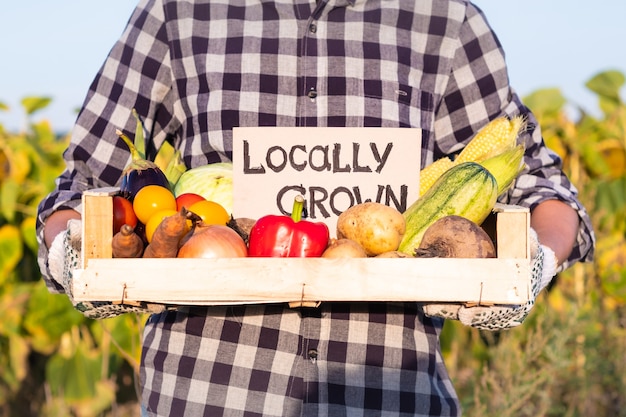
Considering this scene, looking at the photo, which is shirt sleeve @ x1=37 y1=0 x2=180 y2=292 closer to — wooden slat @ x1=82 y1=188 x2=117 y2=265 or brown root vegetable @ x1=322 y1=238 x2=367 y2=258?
wooden slat @ x1=82 y1=188 x2=117 y2=265

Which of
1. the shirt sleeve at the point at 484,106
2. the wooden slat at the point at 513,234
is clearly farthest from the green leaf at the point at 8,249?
the wooden slat at the point at 513,234

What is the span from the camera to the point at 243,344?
82.8 inches

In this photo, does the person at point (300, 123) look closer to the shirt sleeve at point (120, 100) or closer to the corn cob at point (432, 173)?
the shirt sleeve at point (120, 100)

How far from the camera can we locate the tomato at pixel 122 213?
1.75 meters

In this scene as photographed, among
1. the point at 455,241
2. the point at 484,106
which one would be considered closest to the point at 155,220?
the point at 455,241

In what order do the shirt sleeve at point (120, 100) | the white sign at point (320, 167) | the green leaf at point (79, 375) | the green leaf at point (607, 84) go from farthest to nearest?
the green leaf at point (607, 84)
the green leaf at point (79, 375)
the shirt sleeve at point (120, 100)
the white sign at point (320, 167)

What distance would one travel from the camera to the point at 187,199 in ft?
6.02

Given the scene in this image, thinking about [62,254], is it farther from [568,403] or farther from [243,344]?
[568,403]

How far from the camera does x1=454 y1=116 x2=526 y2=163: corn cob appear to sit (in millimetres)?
2068

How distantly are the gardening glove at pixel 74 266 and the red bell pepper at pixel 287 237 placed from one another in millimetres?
230

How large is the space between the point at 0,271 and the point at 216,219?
4.12m

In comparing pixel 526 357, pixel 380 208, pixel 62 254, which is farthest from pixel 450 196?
pixel 526 357

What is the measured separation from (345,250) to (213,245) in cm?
25

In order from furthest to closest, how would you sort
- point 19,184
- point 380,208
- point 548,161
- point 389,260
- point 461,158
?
1. point 19,184
2. point 548,161
3. point 461,158
4. point 380,208
5. point 389,260
